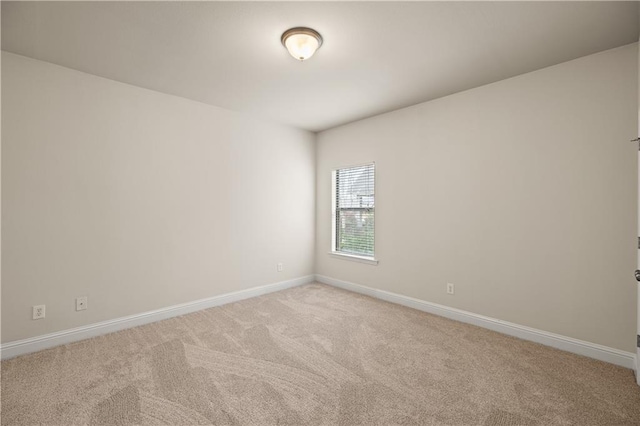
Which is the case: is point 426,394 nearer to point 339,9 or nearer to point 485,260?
point 485,260

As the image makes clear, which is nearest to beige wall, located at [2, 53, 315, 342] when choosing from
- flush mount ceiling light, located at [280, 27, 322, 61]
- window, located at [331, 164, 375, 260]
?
window, located at [331, 164, 375, 260]

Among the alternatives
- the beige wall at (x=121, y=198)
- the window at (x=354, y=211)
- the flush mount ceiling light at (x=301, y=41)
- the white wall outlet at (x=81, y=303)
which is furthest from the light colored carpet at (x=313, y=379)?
the flush mount ceiling light at (x=301, y=41)

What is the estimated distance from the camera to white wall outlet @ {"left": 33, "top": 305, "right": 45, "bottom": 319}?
8.44 feet

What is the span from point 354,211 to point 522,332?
8.31ft

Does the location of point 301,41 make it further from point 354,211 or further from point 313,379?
point 354,211

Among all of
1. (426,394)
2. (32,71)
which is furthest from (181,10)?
(426,394)

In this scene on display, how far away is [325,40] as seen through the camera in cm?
232

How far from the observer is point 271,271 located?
4410 mm

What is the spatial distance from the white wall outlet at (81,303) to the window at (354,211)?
3.18m

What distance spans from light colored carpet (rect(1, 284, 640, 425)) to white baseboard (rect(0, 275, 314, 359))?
12cm

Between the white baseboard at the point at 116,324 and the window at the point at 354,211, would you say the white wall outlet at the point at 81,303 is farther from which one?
the window at the point at 354,211

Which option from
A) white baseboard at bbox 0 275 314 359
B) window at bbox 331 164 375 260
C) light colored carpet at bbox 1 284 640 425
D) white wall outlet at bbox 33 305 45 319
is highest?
window at bbox 331 164 375 260

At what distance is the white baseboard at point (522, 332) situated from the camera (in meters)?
2.36

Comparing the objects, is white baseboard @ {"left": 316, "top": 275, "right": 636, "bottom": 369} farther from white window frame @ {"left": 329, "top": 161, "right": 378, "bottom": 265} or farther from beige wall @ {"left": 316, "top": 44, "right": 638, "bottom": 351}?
white window frame @ {"left": 329, "top": 161, "right": 378, "bottom": 265}
